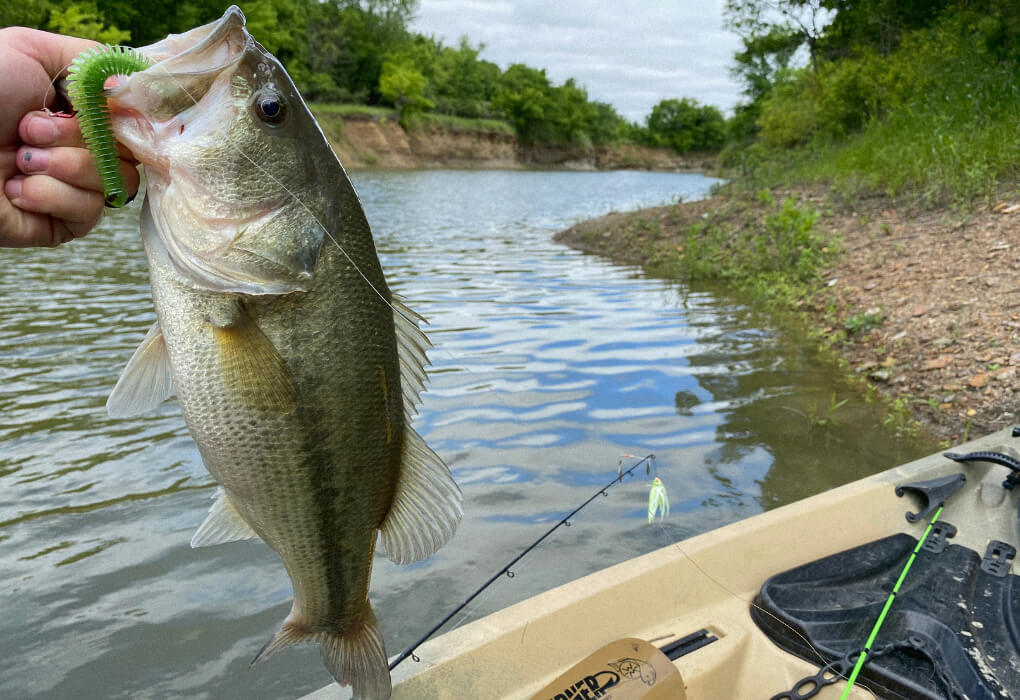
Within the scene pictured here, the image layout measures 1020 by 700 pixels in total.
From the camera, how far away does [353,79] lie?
2584 inches

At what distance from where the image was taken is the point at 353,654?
1536 millimetres

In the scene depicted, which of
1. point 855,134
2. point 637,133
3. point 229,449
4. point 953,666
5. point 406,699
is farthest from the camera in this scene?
point 637,133

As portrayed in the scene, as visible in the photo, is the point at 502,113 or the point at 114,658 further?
the point at 502,113

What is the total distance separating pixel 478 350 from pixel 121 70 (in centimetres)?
617

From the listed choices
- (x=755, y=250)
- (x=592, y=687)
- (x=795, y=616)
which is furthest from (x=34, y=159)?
(x=755, y=250)

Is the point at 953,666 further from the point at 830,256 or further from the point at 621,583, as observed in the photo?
the point at 830,256

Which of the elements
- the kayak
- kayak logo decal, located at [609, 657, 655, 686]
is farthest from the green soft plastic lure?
kayak logo decal, located at [609, 657, 655, 686]

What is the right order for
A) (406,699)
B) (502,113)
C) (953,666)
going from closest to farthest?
(406,699) < (953,666) < (502,113)

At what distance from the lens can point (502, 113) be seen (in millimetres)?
83688

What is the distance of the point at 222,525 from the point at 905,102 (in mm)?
15535

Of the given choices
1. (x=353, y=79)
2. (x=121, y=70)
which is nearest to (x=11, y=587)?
(x=121, y=70)

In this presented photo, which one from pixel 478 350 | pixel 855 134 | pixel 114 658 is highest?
pixel 855 134

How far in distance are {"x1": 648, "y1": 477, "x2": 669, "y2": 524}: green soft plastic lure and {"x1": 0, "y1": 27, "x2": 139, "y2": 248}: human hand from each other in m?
3.30

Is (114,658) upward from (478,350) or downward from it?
downward
